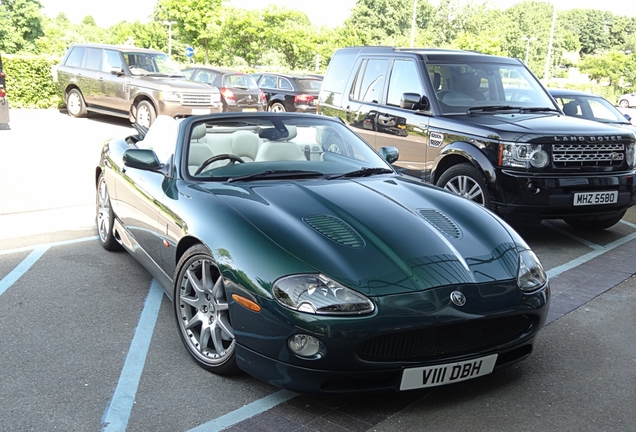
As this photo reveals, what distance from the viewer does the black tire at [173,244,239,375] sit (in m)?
3.78

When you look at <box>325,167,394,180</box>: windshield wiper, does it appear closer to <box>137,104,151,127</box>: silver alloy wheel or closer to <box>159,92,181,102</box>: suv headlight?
<box>159,92,181,102</box>: suv headlight

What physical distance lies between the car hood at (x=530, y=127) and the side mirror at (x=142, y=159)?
137 inches

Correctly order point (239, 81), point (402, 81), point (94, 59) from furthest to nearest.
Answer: point (239, 81) < point (94, 59) < point (402, 81)

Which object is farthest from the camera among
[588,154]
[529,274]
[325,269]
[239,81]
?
[239,81]

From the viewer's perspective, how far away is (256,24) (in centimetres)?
5000

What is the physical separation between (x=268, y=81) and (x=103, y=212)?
16738 mm

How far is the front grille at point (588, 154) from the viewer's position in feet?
22.1

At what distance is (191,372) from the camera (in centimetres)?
392

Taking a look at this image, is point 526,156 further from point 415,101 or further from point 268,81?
point 268,81

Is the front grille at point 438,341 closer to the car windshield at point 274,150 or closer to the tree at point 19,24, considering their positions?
the car windshield at point 274,150

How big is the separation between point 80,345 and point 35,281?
1514 millimetres

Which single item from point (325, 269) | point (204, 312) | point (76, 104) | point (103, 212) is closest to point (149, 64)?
point (76, 104)

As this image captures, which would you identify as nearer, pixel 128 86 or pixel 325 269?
pixel 325 269

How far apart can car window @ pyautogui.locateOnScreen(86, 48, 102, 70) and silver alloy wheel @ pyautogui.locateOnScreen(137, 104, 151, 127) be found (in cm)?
207
